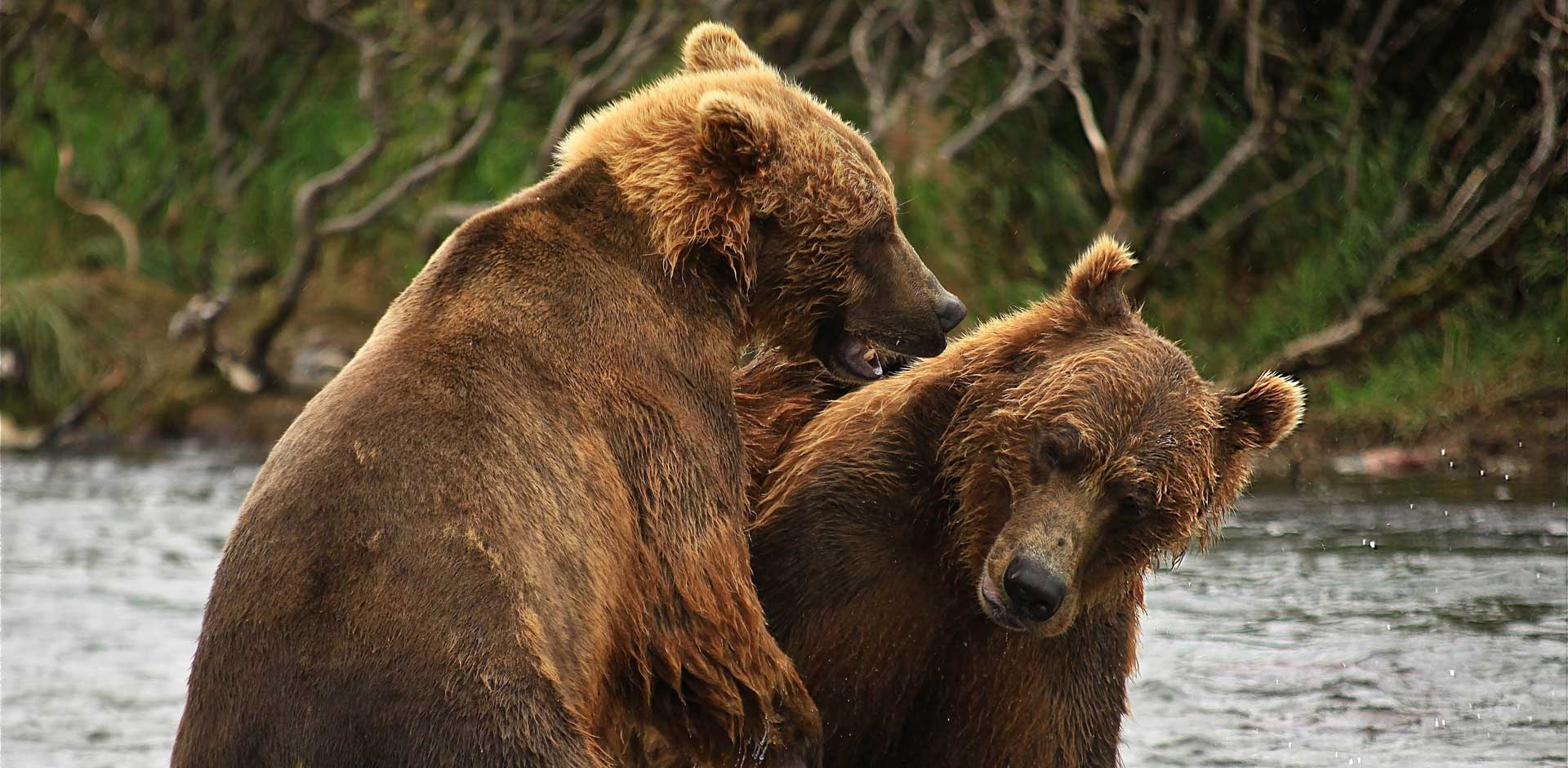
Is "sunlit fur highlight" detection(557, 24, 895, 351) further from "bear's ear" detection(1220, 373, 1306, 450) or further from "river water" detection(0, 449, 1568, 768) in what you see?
"river water" detection(0, 449, 1568, 768)

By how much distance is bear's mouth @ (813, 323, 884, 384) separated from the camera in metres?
4.00

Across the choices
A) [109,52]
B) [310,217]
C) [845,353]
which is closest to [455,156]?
[310,217]

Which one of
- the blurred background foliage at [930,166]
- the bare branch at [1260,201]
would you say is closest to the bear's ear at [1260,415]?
the blurred background foliage at [930,166]

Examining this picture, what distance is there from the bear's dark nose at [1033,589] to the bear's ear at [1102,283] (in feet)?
2.41

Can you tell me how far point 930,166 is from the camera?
11.9 m

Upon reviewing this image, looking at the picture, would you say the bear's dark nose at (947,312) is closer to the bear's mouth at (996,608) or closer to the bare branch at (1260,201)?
the bear's mouth at (996,608)

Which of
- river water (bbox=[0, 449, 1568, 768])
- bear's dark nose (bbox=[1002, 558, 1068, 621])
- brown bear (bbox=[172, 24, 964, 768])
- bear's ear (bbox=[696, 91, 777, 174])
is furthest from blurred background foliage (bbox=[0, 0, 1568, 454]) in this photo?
bear's ear (bbox=[696, 91, 777, 174])

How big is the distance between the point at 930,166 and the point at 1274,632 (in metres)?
5.57

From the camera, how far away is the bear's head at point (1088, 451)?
3.80 m

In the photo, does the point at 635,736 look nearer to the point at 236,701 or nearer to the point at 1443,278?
the point at 236,701

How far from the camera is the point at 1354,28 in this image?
1198cm

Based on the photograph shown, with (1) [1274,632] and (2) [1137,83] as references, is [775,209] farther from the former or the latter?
(2) [1137,83]

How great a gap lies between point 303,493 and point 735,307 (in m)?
1.04

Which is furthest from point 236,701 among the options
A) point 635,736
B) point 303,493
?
point 635,736
